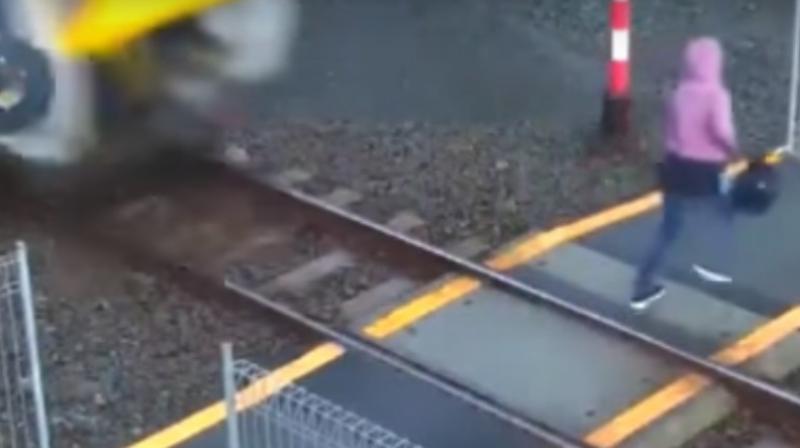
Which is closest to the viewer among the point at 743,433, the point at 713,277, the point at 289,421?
the point at 289,421

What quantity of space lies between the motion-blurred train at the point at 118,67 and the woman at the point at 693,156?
2.43 meters

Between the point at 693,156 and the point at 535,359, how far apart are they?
1027mm

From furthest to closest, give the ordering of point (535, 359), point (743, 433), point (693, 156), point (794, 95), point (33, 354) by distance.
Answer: point (794, 95) → point (693, 156) → point (535, 359) → point (743, 433) → point (33, 354)

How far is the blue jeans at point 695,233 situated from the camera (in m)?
8.41

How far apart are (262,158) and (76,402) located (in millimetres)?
2334

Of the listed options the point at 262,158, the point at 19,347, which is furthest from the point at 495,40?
the point at 19,347

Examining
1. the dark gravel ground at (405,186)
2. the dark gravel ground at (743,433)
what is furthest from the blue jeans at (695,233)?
the dark gravel ground at (743,433)

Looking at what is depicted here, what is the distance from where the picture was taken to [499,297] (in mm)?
8453

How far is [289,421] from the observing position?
287 inches

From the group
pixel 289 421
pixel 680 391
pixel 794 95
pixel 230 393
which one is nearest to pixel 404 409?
pixel 289 421

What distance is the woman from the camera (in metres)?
8.11

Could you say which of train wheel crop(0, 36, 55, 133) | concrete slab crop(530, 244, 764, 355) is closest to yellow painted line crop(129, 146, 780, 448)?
concrete slab crop(530, 244, 764, 355)

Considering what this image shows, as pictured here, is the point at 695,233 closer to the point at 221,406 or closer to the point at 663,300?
the point at 663,300

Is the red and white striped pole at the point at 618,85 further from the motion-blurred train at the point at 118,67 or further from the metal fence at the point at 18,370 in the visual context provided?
the metal fence at the point at 18,370
